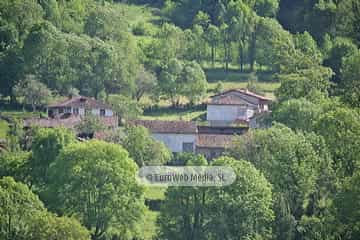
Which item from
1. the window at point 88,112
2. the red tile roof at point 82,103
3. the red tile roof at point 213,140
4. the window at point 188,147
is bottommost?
the window at point 188,147

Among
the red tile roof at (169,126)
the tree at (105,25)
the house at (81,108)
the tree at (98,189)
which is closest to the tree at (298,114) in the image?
the red tile roof at (169,126)

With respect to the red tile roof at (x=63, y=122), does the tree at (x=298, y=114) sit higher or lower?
higher

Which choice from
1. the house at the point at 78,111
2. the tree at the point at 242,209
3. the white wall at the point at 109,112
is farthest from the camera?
the white wall at the point at 109,112

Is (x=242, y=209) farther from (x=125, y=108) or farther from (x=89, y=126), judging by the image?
(x=125, y=108)

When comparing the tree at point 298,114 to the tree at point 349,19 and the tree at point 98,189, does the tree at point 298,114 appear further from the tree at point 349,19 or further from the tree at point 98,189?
the tree at point 349,19

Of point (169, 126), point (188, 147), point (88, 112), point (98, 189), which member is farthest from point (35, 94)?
point (98, 189)

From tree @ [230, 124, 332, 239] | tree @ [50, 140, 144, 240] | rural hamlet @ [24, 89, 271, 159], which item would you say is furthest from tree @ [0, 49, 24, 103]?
tree @ [230, 124, 332, 239]

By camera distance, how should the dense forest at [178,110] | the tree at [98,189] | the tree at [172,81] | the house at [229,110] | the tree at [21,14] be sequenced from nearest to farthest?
the dense forest at [178,110] < the tree at [98,189] < the house at [229,110] < the tree at [172,81] < the tree at [21,14]

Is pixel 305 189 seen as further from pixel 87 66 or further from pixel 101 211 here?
pixel 87 66
